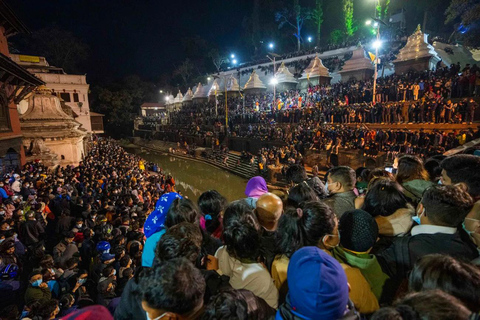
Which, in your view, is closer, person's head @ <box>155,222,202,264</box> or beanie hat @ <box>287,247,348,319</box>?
beanie hat @ <box>287,247,348,319</box>

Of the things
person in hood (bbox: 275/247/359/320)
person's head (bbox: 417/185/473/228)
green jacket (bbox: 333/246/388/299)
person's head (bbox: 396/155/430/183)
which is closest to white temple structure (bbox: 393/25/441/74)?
person's head (bbox: 396/155/430/183)

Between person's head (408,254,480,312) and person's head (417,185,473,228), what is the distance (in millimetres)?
818

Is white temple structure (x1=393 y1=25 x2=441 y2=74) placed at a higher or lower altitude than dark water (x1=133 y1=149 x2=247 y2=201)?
higher

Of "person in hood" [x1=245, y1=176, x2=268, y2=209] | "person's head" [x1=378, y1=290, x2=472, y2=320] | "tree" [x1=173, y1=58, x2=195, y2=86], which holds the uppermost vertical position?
"tree" [x1=173, y1=58, x2=195, y2=86]

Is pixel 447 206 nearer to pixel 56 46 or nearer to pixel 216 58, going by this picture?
pixel 56 46

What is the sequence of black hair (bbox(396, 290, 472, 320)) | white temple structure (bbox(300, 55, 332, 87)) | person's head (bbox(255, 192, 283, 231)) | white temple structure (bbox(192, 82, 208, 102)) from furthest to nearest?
1. white temple structure (bbox(192, 82, 208, 102))
2. white temple structure (bbox(300, 55, 332, 87))
3. person's head (bbox(255, 192, 283, 231))
4. black hair (bbox(396, 290, 472, 320))

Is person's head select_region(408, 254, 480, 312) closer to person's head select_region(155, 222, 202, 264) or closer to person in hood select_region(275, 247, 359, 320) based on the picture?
person in hood select_region(275, 247, 359, 320)

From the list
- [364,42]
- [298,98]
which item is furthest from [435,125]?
[364,42]

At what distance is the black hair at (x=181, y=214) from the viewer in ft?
9.28

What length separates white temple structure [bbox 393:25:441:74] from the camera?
19027 mm

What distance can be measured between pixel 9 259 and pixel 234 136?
69.0ft

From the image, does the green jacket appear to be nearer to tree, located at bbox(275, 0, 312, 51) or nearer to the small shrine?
the small shrine

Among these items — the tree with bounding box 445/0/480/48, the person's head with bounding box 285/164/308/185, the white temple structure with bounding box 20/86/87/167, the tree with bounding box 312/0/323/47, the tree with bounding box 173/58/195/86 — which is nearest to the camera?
the person's head with bounding box 285/164/308/185

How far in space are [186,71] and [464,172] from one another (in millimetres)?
66832
